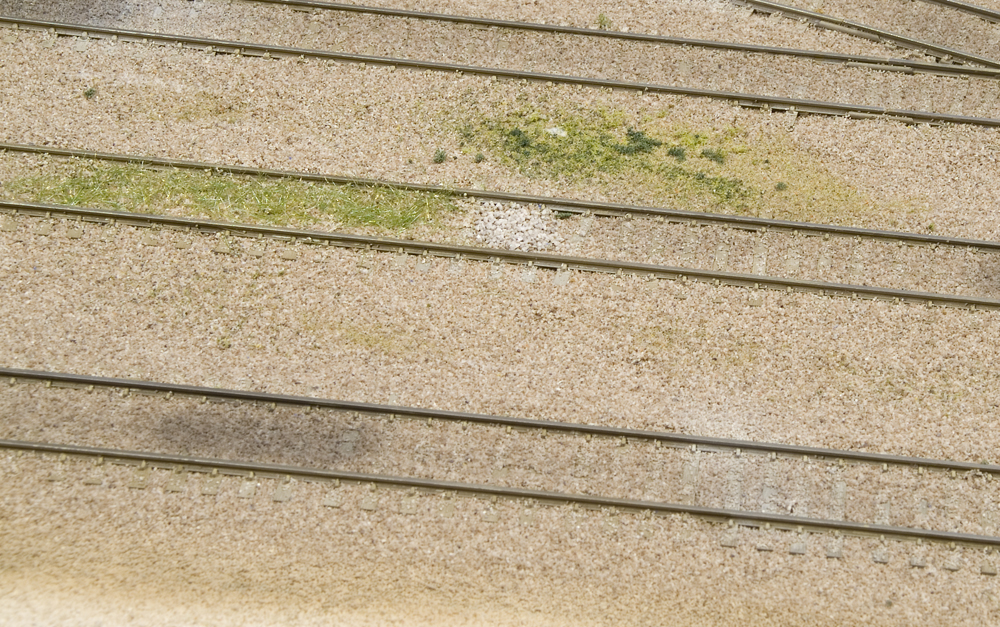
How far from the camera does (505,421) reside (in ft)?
32.8

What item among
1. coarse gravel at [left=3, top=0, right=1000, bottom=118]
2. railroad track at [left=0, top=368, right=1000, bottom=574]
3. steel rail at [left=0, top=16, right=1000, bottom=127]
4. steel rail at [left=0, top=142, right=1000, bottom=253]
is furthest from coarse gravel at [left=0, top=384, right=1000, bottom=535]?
coarse gravel at [left=3, top=0, right=1000, bottom=118]

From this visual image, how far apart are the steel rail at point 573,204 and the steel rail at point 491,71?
168 cm

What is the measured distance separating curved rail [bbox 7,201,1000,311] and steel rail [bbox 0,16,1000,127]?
8.08 feet

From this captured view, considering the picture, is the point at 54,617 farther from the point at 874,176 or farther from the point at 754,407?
the point at 874,176

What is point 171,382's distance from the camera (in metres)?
10.0

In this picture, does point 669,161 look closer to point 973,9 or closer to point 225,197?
point 973,9

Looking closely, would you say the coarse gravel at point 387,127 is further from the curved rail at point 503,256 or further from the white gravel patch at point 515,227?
the curved rail at point 503,256

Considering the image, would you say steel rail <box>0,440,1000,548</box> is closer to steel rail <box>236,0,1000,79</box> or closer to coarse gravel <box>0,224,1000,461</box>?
coarse gravel <box>0,224,1000,461</box>

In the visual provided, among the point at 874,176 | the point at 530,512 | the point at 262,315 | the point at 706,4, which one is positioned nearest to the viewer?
the point at 530,512

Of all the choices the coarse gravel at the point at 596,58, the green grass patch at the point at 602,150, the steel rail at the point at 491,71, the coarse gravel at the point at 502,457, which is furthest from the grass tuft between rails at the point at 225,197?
the coarse gravel at the point at 502,457

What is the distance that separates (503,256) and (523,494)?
282cm

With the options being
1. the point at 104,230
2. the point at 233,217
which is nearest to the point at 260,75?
the point at 233,217

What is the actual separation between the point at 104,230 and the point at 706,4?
818 centimetres

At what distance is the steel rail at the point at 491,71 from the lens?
11.6m
